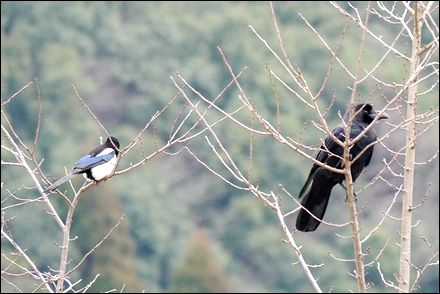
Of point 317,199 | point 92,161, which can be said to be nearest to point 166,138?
point 92,161

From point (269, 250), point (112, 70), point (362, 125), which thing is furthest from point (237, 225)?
point (362, 125)

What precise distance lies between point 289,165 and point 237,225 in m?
3.20

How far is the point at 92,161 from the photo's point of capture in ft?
34.1

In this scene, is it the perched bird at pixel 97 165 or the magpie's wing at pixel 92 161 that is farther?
the magpie's wing at pixel 92 161

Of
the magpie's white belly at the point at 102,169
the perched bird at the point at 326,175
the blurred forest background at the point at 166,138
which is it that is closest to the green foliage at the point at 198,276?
the blurred forest background at the point at 166,138

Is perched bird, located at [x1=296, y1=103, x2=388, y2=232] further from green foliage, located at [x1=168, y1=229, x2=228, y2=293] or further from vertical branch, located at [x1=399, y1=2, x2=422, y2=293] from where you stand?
green foliage, located at [x1=168, y1=229, x2=228, y2=293]

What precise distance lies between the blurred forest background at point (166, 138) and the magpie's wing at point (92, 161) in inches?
1204

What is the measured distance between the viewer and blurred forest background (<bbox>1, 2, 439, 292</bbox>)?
145ft

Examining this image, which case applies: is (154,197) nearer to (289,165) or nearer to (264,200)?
(289,165)

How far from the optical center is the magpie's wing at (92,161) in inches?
406

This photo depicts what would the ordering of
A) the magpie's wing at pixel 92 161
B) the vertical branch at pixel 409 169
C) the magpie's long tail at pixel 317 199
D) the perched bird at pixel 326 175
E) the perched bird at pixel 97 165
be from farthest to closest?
the magpie's wing at pixel 92 161 → the perched bird at pixel 97 165 → the magpie's long tail at pixel 317 199 → the perched bird at pixel 326 175 → the vertical branch at pixel 409 169

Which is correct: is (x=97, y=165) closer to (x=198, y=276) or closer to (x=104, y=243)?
(x=198, y=276)

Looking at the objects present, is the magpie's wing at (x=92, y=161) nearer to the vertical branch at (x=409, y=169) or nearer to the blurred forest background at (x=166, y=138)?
the vertical branch at (x=409, y=169)

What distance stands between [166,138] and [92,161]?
44.7 metres
